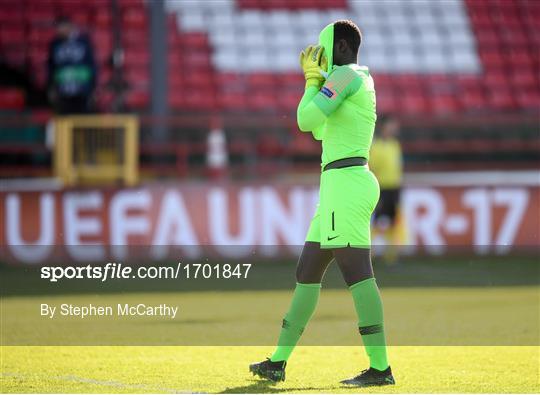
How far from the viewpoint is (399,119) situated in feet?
53.4

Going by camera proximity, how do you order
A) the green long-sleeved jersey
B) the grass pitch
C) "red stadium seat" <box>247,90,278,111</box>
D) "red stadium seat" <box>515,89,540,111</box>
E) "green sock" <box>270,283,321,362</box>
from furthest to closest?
"red stadium seat" <box>515,89,540,111</box> → "red stadium seat" <box>247,90,278,111</box> → "green sock" <box>270,283,321,362</box> → the grass pitch → the green long-sleeved jersey

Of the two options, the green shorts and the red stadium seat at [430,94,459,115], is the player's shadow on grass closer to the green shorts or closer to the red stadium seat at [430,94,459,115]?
the green shorts

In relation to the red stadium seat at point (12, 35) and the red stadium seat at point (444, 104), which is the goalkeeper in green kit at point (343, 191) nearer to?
the red stadium seat at point (12, 35)

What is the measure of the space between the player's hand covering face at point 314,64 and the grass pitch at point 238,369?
1.70 metres

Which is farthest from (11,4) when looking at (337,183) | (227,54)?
(337,183)

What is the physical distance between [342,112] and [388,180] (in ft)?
26.0

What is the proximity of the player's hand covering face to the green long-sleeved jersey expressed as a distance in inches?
2.0

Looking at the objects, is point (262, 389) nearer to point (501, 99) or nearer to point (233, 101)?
point (233, 101)

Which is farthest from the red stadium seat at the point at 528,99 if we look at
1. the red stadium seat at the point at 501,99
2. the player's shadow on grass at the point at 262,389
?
the player's shadow on grass at the point at 262,389

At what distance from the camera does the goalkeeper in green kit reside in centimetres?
618

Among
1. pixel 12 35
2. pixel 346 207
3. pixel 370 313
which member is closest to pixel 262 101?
pixel 12 35

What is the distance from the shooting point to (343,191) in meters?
6.21

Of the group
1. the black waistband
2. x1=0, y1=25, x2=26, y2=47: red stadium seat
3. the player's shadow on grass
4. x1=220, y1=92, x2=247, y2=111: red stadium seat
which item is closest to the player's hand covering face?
the black waistband

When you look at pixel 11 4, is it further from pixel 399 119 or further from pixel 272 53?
pixel 399 119
